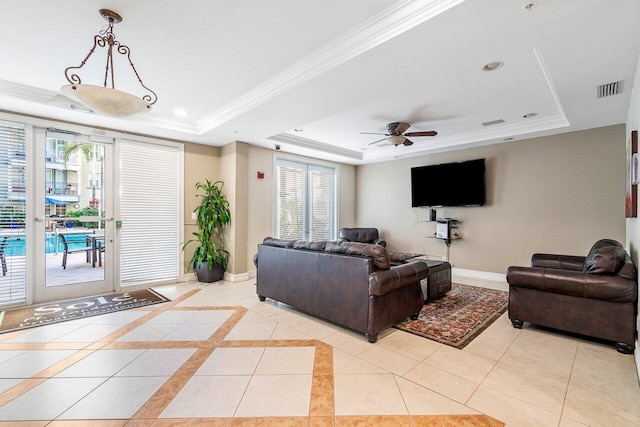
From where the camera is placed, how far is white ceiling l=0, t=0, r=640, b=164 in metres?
2.13

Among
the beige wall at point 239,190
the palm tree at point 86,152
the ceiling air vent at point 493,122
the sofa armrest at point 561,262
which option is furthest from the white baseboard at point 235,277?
the ceiling air vent at point 493,122

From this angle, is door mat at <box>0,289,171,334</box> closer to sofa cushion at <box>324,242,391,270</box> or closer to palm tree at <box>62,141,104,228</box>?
palm tree at <box>62,141,104,228</box>

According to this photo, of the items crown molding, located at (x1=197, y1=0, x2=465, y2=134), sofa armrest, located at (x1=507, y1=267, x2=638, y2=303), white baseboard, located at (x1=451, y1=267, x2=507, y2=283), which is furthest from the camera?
white baseboard, located at (x1=451, y1=267, x2=507, y2=283)

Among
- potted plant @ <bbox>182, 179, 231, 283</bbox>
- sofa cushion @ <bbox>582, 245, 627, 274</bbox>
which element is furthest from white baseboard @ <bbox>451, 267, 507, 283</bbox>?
potted plant @ <bbox>182, 179, 231, 283</bbox>

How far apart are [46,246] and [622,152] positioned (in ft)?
28.3

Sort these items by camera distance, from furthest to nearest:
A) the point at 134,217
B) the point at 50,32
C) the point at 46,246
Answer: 1. the point at 134,217
2. the point at 46,246
3. the point at 50,32

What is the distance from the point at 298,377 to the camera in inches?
87.8

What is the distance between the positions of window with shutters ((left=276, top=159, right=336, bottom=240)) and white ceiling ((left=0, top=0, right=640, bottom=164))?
198 cm

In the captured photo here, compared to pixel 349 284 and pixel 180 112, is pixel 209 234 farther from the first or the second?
pixel 349 284

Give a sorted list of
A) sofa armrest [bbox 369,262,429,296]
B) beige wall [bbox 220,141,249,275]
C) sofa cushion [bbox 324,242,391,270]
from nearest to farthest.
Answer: sofa armrest [bbox 369,262,429,296], sofa cushion [bbox 324,242,391,270], beige wall [bbox 220,141,249,275]

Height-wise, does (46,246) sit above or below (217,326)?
above

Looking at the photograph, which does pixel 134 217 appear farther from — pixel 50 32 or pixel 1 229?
pixel 50 32

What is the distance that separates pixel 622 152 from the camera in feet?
14.6

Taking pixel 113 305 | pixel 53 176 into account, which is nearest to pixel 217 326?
pixel 113 305
